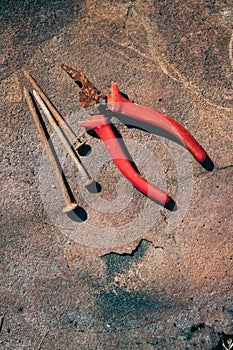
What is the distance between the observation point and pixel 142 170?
345 centimetres

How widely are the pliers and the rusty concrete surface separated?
0.52 feet

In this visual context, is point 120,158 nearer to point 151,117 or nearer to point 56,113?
point 151,117

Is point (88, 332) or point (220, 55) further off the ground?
point (220, 55)

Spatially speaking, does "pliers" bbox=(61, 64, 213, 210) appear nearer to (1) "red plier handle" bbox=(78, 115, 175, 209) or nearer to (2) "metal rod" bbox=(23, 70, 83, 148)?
(1) "red plier handle" bbox=(78, 115, 175, 209)

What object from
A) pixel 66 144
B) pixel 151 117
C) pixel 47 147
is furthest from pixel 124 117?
pixel 47 147

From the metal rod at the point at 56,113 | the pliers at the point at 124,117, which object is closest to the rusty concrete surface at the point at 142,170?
the metal rod at the point at 56,113

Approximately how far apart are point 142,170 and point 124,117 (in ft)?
1.47

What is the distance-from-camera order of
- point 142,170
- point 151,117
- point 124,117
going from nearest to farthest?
point 151,117 → point 124,117 → point 142,170

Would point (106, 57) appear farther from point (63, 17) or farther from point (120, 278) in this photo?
point (120, 278)

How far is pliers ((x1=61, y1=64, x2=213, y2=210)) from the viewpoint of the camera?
320 centimetres

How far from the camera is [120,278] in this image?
345 cm

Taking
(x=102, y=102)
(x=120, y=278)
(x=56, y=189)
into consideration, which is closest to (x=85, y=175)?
(x=56, y=189)

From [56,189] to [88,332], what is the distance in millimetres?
1177

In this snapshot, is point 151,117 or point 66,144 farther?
point 66,144
